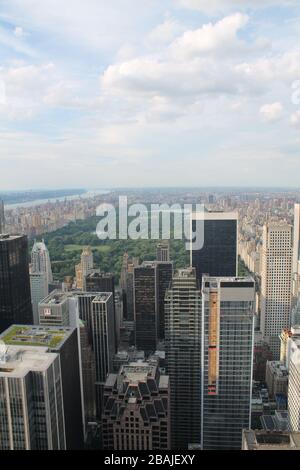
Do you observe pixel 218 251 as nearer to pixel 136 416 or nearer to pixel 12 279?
pixel 12 279

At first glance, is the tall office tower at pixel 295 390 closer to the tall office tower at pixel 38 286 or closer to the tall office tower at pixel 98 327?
the tall office tower at pixel 98 327

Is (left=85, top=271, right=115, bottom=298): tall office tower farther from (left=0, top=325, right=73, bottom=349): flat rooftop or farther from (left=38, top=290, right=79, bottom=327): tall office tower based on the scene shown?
(left=0, top=325, right=73, bottom=349): flat rooftop

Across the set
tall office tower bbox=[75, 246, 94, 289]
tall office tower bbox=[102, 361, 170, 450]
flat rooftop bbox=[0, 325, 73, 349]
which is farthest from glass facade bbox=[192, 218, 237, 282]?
flat rooftop bbox=[0, 325, 73, 349]

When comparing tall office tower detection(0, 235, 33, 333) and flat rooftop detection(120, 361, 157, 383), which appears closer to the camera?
flat rooftop detection(120, 361, 157, 383)

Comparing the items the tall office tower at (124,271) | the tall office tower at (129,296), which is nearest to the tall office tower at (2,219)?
Result: the tall office tower at (124,271)

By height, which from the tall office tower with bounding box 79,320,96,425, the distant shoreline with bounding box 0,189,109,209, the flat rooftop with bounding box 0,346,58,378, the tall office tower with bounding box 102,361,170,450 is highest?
the distant shoreline with bounding box 0,189,109,209

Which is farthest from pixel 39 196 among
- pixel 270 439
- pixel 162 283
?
pixel 162 283
